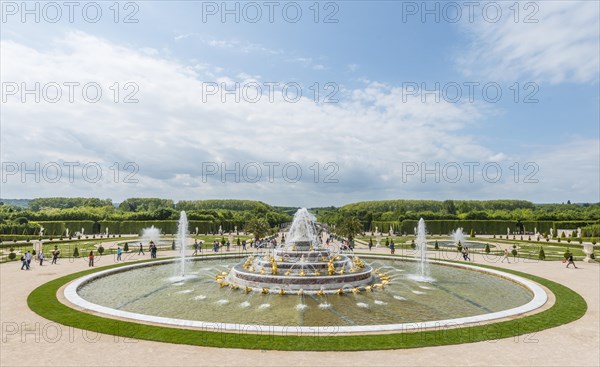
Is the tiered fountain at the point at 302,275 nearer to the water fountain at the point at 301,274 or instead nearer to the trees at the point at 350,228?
the water fountain at the point at 301,274

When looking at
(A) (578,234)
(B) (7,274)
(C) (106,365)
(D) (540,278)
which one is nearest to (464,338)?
(C) (106,365)

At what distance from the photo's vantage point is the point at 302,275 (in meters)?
24.3

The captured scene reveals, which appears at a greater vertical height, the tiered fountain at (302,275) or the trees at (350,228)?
the trees at (350,228)

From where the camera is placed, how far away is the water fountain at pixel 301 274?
77.4ft

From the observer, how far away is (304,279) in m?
23.7

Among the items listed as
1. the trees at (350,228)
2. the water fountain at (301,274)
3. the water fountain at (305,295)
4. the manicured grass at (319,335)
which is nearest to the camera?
the manicured grass at (319,335)

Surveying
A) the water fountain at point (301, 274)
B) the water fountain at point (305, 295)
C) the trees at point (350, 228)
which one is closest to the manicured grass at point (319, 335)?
the water fountain at point (305, 295)

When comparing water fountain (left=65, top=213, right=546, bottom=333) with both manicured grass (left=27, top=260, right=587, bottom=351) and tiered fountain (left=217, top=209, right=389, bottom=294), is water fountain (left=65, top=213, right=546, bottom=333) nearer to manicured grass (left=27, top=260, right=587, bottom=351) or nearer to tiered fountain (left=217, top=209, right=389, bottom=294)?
tiered fountain (left=217, top=209, right=389, bottom=294)

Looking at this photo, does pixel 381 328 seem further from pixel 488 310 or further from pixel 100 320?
pixel 100 320

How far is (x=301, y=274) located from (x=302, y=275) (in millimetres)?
131

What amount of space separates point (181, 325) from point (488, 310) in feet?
48.8

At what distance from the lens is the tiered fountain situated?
23.6m

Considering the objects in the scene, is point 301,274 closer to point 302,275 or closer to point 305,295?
point 302,275

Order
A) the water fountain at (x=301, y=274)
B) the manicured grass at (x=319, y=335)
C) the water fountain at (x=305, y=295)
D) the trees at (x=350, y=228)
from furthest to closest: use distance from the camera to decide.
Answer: the trees at (x=350, y=228)
the water fountain at (x=301, y=274)
the water fountain at (x=305, y=295)
the manicured grass at (x=319, y=335)
